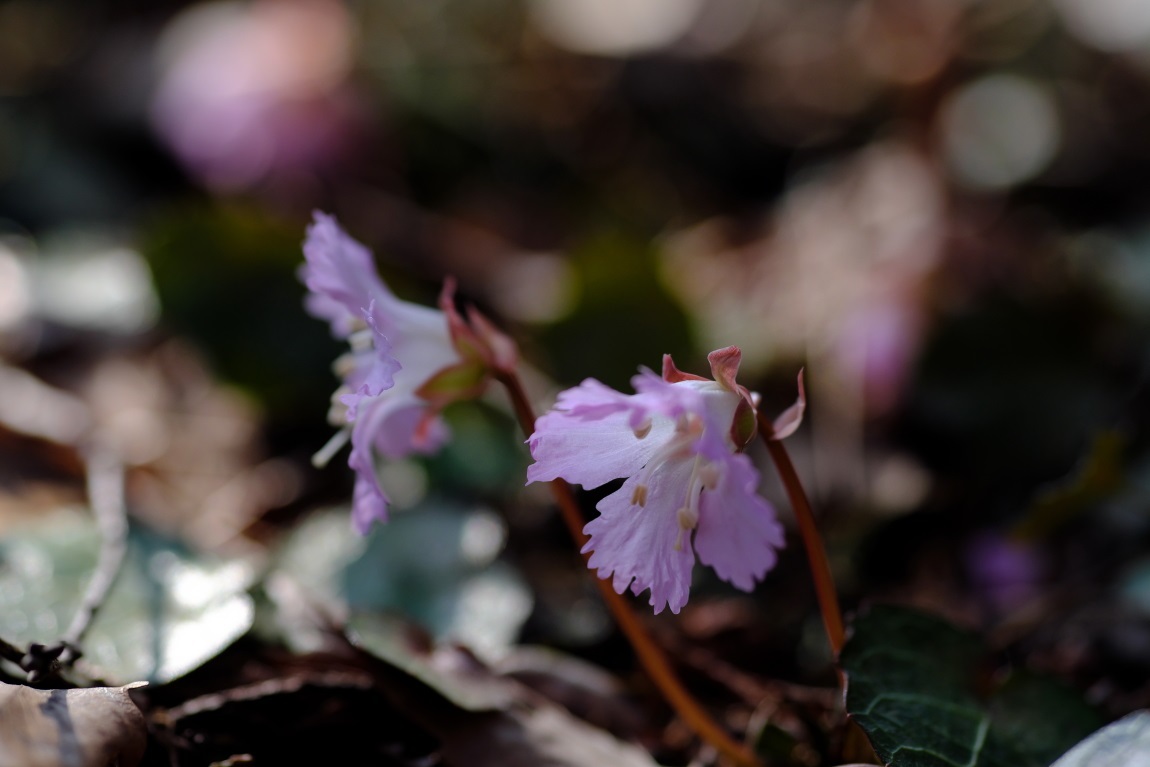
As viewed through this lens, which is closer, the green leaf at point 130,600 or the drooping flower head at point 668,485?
the drooping flower head at point 668,485

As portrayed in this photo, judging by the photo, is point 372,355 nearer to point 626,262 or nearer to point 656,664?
point 656,664

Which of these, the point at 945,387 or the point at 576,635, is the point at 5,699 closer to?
the point at 576,635

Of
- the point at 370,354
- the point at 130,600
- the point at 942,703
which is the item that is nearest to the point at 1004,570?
the point at 942,703

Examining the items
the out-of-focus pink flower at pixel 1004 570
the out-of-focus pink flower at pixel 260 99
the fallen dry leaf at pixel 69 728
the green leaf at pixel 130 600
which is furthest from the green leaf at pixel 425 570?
the out-of-focus pink flower at pixel 260 99

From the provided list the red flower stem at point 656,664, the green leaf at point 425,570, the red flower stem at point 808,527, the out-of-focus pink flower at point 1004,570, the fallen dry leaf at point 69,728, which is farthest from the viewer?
the out-of-focus pink flower at point 1004,570

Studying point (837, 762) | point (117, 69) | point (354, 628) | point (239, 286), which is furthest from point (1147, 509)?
point (117, 69)

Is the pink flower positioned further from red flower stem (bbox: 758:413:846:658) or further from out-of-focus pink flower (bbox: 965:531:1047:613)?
out-of-focus pink flower (bbox: 965:531:1047:613)

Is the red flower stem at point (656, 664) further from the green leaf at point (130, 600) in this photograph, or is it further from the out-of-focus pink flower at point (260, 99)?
the out-of-focus pink flower at point (260, 99)
